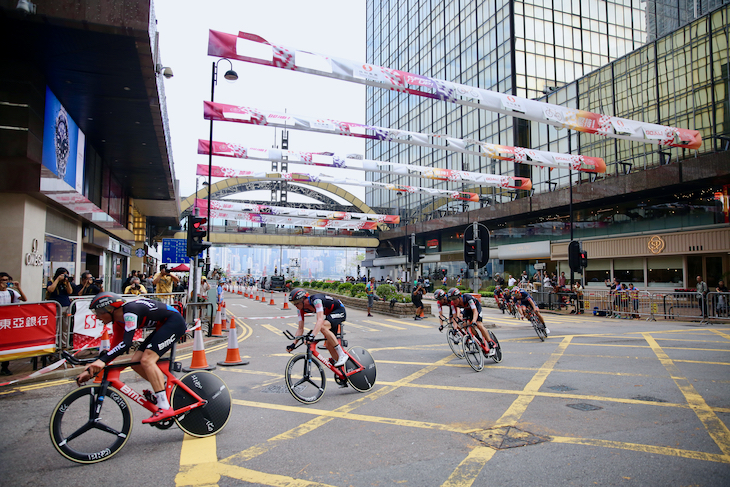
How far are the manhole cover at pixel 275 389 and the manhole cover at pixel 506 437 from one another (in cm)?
323

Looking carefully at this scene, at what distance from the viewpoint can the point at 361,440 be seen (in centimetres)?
488

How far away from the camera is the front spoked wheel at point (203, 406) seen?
16.1 feet

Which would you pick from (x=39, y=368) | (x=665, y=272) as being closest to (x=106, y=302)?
(x=39, y=368)

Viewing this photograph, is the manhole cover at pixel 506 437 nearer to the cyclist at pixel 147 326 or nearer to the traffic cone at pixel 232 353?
the cyclist at pixel 147 326

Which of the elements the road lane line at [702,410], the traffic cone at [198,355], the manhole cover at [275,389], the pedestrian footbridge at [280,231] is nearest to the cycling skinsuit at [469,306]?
the road lane line at [702,410]

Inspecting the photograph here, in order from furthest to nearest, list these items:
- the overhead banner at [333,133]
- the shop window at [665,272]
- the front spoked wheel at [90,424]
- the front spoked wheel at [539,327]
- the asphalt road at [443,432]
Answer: the shop window at [665,272] → the overhead banner at [333,133] → the front spoked wheel at [539,327] → the front spoked wheel at [90,424] → the asphalt road at [443,432]

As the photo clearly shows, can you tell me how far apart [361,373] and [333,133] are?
35.7 feet

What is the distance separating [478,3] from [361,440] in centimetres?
5090

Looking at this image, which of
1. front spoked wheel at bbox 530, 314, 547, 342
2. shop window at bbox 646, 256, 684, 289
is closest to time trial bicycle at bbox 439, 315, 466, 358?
front spoked wheel at bbox 530, 314, 547, 342

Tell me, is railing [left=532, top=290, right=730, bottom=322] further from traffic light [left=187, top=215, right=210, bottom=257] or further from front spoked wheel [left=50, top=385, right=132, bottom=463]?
front spoked wheel [left=50, top=385, right=132, bottom=463]

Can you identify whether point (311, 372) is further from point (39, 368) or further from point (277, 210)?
point (277, 210)

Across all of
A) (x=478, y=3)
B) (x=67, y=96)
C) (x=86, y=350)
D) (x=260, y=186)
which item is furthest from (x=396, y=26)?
(x=86, y=350)

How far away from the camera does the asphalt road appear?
3.99 metres

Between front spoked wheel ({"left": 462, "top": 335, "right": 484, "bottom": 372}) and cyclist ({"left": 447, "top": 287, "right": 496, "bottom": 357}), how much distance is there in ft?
1.05
